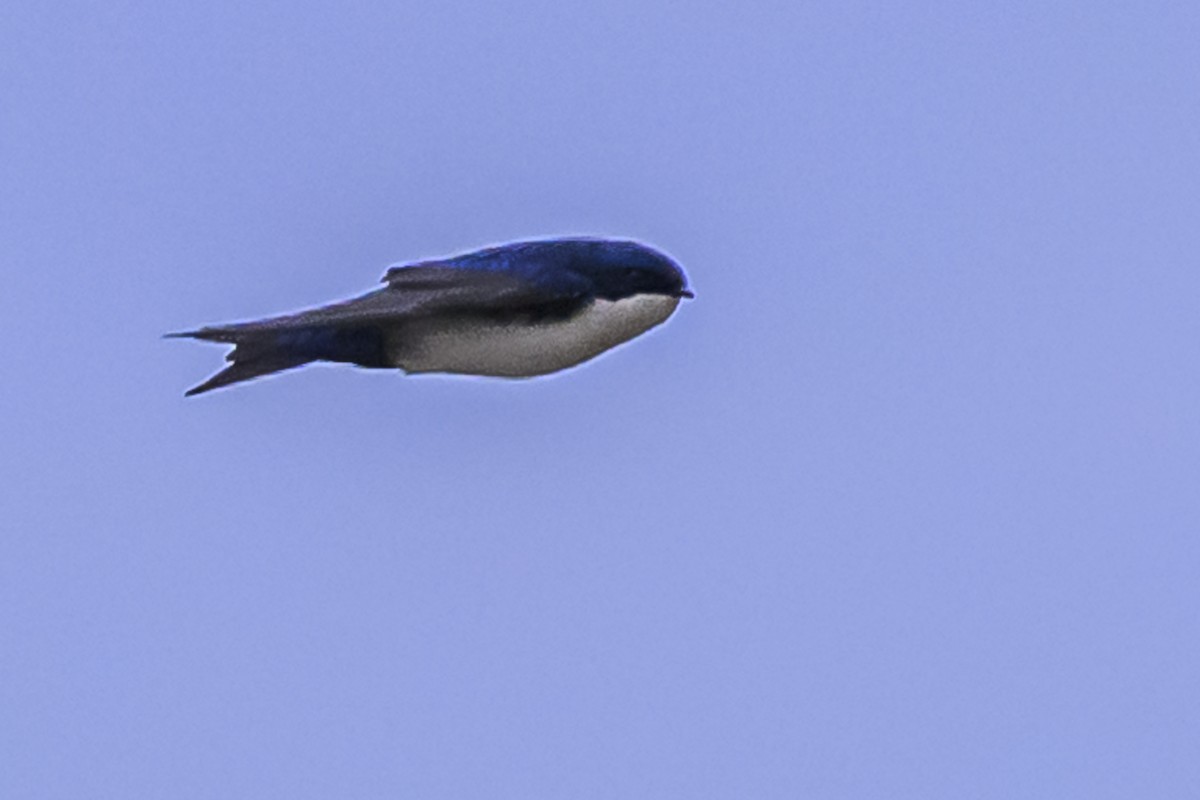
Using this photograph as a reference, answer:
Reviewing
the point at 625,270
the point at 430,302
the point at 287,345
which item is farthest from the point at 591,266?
the point at 287,345

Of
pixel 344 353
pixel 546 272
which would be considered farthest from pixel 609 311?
pixel 344 353

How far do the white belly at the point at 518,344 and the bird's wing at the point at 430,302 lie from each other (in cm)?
5

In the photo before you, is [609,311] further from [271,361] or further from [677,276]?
[271,361]

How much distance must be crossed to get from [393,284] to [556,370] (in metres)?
0.56

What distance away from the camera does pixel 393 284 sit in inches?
291

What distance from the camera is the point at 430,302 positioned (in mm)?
7172

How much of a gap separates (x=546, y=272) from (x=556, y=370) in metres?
0.30

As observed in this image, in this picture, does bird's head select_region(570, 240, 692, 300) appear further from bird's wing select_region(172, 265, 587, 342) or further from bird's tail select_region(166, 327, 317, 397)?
bird's tail select_region(166, 327, 317, 397)

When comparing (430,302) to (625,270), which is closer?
(430,302)

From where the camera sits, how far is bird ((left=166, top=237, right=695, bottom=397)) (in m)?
7.25

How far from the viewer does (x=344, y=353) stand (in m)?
7.45

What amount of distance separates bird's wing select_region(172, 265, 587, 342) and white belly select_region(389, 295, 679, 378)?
0.16 feet

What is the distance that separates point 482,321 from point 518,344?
13cm

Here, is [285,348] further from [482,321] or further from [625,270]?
[625,270]
